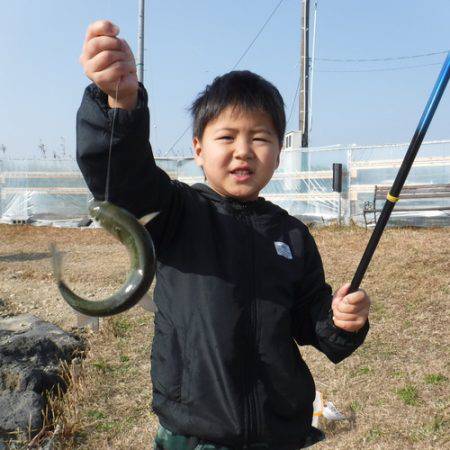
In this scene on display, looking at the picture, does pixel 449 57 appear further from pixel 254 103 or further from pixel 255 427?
pixel 255 427

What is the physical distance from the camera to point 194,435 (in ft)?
6.12

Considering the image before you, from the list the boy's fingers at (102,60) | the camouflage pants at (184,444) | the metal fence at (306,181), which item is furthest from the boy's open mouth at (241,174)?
the metal fence at (306,181)

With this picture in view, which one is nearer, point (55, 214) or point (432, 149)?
point (432, 149)

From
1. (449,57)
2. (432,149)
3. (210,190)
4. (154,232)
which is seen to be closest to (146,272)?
(154,232)

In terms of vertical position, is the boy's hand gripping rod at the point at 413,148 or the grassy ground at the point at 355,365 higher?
the boy's hand gripping rod at the point at 413,148

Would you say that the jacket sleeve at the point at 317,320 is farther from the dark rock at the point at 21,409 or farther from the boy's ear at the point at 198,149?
the dark rock at the point at 21,409

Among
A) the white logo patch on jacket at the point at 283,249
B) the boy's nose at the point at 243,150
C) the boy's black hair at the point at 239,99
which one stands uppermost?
the boy's black hair at the point at 239,99

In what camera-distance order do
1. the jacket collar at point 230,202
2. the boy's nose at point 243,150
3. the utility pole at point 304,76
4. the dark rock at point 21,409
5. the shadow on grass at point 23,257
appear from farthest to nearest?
1. the utility pole at point 304,76
2. the shadow on grass at point 23,257
3. the dark rock at point 21,409
4. the jacket collar at point 230,202
5. the boy's nose at point 243,150

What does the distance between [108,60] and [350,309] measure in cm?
116

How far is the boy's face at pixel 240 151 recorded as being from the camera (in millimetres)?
1996

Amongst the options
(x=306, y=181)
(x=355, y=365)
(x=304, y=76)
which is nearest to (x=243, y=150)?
(x=355, y=365)

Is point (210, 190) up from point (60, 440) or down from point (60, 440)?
up

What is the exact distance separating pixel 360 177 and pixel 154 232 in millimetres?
12607

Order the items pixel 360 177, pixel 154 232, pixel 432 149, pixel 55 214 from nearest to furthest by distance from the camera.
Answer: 1. pixel 154 232
2. pixel 432 149
3. pixel 360 177
4. pixel 55 214
